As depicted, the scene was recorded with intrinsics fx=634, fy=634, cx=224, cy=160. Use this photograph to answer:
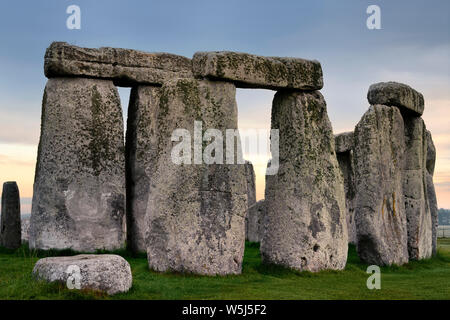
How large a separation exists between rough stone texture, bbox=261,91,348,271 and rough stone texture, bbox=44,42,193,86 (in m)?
4.27

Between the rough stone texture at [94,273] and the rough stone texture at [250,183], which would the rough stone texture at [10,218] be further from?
the rough stone texture at [250,183]

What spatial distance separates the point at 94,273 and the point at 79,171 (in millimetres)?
6420

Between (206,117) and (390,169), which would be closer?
(206,117)

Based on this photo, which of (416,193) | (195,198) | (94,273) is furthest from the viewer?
(416,193)

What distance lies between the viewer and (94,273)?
27.5ft

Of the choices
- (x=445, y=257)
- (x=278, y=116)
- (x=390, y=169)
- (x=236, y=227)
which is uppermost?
(x=278, y=116)

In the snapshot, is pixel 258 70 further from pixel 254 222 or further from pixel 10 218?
pixel 254 222

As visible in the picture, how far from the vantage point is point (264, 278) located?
35.3 feet

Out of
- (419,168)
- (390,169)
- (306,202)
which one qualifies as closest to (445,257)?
(419,168)

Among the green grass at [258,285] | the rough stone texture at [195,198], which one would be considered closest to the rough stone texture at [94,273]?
the green grass at [258,285]

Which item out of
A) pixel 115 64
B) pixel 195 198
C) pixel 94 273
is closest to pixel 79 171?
pixel 115 64
